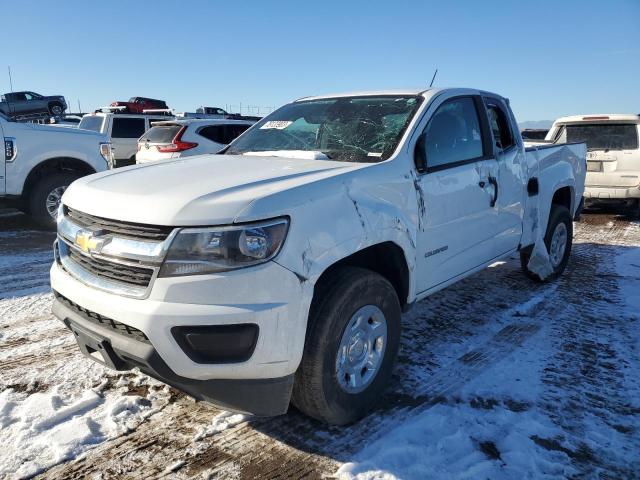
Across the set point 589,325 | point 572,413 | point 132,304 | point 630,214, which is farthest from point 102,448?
point 630,214

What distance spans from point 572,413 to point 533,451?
51cm

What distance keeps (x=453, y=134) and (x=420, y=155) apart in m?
0.60

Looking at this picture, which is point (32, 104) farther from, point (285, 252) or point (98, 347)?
point (285, 252)

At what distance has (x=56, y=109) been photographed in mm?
28250

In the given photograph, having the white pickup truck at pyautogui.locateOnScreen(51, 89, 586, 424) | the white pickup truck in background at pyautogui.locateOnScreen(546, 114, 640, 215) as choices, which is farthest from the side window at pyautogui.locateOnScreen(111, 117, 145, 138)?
the white pickup truck at pyautogui.locateOnScreen(51, 89, 586, 424)

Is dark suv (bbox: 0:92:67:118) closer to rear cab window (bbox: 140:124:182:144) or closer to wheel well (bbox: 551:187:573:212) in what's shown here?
rear cab window (bbox: 140:124:182:144)

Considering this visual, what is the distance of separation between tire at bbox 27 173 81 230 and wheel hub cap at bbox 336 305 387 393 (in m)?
6.26

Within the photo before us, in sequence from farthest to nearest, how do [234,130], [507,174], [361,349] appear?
[234,130]
[507,174]
[361,349]

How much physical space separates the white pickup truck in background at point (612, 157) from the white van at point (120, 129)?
1074 centimetres

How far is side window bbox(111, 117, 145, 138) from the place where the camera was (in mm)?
13627

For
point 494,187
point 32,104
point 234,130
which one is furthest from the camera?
point 32,104

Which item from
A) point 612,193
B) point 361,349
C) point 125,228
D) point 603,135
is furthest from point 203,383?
point 603,135

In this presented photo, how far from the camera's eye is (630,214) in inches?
365

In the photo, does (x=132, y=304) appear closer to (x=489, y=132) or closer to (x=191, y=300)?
(x=191, y=300)
